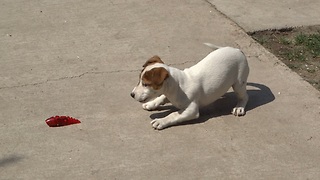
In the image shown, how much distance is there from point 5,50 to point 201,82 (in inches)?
97.5

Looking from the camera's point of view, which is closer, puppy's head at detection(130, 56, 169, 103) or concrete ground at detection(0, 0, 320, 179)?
concrete ground at detection(0, 0, 320, 179)

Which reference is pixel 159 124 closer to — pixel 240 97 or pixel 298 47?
pixel 240 97

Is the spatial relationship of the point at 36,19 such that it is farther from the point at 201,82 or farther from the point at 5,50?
the point at 201,82

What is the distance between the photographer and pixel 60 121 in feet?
16.0

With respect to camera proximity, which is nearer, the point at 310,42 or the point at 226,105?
the point at 226,105

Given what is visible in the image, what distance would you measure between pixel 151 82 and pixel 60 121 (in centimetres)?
85

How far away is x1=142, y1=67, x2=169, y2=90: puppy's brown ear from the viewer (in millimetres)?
4617

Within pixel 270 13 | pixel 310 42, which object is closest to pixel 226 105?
pixel 310 42

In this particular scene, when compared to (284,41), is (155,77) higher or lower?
higher

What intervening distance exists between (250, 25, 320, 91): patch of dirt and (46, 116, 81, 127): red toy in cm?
233

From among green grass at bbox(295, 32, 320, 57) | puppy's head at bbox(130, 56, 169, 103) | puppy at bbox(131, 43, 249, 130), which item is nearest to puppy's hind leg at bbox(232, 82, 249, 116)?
puppy at bbox(131, 43, 249, 130)

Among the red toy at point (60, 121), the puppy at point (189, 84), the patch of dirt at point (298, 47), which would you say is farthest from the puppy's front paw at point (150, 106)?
the patch of dirt at point (298, 47)

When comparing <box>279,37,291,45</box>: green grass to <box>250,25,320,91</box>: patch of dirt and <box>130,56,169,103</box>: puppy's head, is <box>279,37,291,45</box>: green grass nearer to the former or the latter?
<box>250,25,320,91</box>: patch of dirt

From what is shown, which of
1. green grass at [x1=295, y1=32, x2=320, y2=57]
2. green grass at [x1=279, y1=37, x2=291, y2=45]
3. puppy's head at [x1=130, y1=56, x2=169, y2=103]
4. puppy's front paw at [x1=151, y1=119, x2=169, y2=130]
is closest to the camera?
puppy's head at [x1=130, y1=56, x2=169, y2=103]
